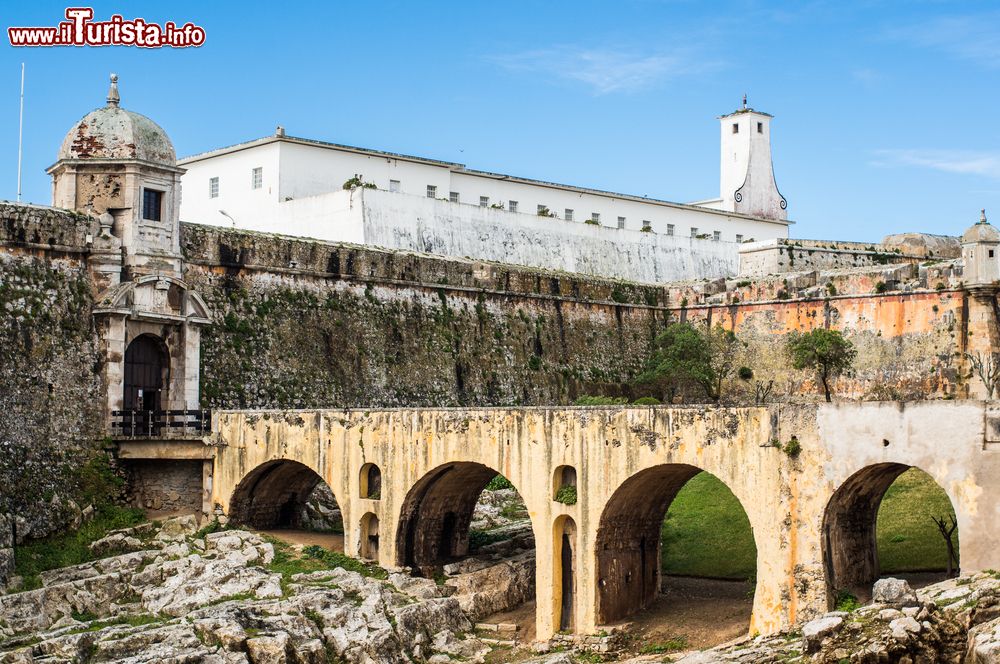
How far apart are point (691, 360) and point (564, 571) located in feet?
69.2

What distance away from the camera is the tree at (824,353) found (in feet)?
154

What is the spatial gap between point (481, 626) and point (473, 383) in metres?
16.2

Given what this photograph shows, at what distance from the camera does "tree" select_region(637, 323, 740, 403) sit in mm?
50000

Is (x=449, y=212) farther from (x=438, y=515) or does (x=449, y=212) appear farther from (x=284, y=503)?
(x=438, y=515)

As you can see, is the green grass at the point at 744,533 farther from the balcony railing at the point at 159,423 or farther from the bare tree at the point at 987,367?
the balcony railing at the point at 159,423

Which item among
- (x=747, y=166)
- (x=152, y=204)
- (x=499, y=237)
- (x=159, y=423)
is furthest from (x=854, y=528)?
(x=747, y=166)

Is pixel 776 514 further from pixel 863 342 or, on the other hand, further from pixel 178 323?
pixel 863 342

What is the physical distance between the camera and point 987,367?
4419 centimetres

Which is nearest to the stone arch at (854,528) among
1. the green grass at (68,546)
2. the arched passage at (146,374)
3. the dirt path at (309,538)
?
the dirt path at (309,538)

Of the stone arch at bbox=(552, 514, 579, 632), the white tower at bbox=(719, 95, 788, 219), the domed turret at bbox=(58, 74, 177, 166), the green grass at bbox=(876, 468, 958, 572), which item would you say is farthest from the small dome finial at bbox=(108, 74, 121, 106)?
the white tower at bbox=(719, 95, 788, 219)

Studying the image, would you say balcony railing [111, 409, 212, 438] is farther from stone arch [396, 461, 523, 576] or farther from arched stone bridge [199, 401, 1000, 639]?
stone arch [396, 461, 523, 576]

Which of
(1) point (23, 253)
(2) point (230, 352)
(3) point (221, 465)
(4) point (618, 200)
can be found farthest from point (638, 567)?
(4) point (618, 200)

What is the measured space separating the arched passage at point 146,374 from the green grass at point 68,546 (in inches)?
132

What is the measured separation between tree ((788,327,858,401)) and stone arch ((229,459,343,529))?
58.3 ft
